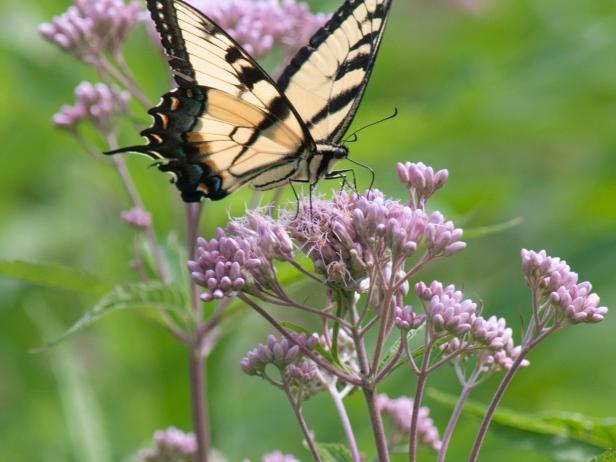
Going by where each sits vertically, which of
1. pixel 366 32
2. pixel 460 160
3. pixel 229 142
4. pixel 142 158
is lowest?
pixel 229 142

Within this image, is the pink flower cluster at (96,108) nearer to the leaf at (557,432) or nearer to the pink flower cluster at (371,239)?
the pink flower cluster at (371,239)

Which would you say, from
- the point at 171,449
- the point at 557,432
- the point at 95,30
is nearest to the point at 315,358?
the point at 557,432

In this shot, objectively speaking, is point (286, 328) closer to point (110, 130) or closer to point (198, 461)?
point (198, 461)

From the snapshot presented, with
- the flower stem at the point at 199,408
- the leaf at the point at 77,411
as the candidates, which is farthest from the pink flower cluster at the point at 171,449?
the leaf at the point at 77,411

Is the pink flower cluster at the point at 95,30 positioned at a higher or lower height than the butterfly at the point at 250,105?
higher

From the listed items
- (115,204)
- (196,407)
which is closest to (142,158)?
(196,407)

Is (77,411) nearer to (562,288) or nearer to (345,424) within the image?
(345,424)
